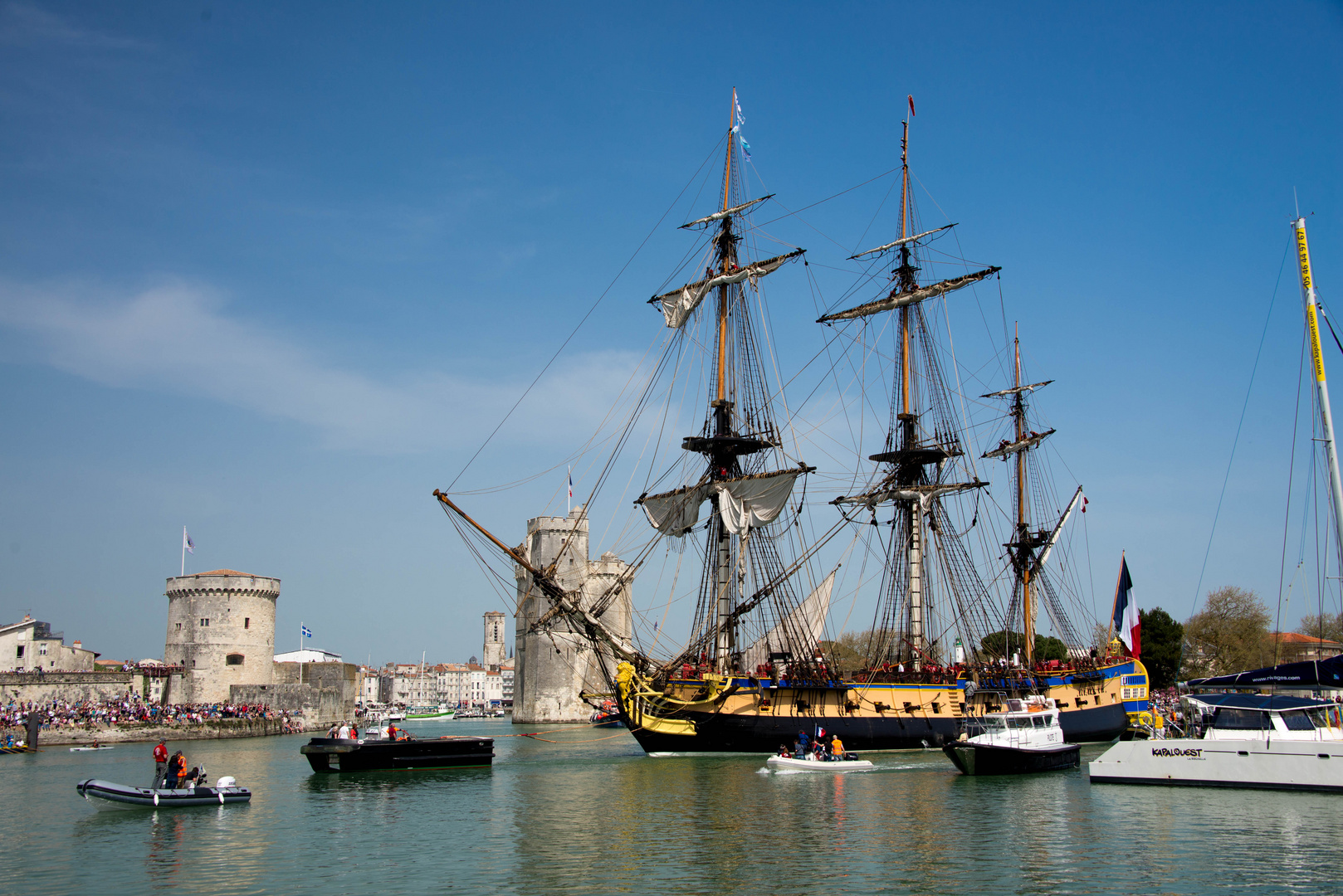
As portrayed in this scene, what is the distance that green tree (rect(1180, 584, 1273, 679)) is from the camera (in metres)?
64.7

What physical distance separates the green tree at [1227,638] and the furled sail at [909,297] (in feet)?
109

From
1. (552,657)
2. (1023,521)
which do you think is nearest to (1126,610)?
(1023,521)

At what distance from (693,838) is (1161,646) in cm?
5902

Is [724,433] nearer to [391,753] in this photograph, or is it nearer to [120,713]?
[391,753]

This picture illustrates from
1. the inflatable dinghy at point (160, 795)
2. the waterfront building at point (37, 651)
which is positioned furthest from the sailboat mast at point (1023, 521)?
the waterfront building at point (37, 651)

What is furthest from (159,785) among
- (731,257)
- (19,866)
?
(731,257)

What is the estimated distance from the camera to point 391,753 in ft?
116

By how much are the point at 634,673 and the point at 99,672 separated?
4021 cm

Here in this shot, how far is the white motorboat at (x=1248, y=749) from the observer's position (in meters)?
25.0

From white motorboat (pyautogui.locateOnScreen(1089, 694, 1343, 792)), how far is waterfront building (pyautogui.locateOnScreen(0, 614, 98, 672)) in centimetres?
6515

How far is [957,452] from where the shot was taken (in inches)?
1986

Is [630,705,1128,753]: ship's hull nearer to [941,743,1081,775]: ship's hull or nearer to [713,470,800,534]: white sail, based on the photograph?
[941,743,1081,775]: ship's hull

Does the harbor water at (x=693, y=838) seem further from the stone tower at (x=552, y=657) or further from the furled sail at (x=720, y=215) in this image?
the stone tower at (x=552, y=657)

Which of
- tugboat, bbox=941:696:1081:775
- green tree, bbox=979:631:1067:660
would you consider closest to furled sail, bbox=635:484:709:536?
tugboat, bbox=941:696:1081:775
